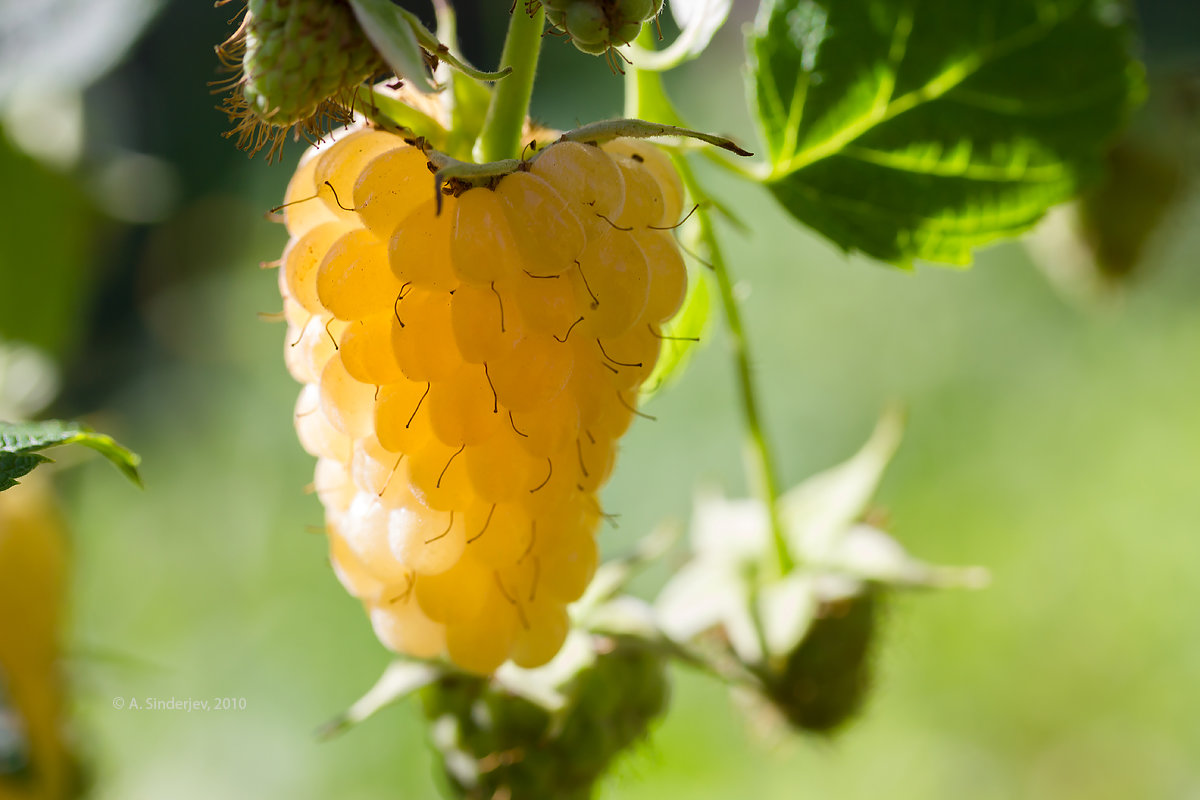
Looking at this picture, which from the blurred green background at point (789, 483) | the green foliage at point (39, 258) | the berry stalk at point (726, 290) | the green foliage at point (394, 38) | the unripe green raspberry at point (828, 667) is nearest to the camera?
the green foliage at point (394, 38)

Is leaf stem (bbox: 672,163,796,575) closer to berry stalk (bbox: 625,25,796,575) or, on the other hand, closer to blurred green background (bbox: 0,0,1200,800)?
berry stalk (bbox: 625,25,796,575)

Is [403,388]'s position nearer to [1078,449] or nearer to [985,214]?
[985,214]

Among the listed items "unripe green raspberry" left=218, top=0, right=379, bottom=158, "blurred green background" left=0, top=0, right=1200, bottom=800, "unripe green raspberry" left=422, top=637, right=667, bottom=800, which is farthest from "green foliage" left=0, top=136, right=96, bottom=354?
"unripe green raspberry" left=218, top=0, right=379, bottom=158

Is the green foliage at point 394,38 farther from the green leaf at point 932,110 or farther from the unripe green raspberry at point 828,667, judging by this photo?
the unripe green raspberry at point 828,667

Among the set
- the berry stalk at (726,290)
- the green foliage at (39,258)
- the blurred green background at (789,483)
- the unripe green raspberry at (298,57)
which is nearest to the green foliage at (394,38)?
the unripe green raspberry at (298,57)

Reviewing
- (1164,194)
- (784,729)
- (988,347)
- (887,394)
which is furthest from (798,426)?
(784,729)

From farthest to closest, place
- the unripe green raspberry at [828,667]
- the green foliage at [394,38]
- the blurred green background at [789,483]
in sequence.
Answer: the blurred green background at [789,483]
the unripe green raspberry at [828,667]
the green foliage at [394,38]
